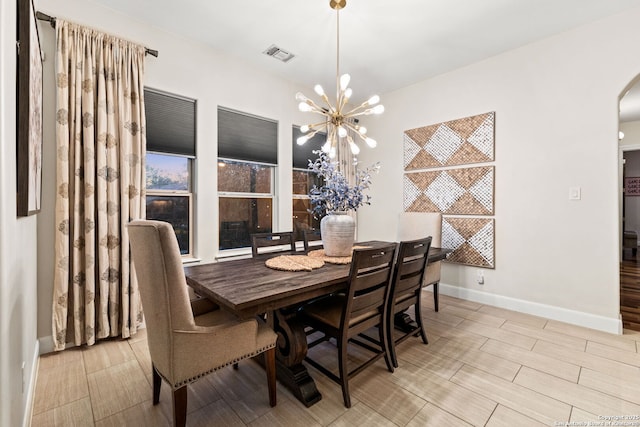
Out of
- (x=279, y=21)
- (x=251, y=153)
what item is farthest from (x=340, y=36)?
(x=251, y=153)

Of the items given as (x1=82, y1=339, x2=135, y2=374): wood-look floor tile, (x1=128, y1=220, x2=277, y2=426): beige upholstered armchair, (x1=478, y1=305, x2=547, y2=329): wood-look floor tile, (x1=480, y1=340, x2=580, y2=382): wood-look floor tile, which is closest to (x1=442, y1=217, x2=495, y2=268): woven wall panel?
(x1=478, y1=305, x2=547, y2=329): wood-look floor tile

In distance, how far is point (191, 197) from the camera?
3205 mm

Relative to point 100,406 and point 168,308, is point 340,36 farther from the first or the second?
point 100,406

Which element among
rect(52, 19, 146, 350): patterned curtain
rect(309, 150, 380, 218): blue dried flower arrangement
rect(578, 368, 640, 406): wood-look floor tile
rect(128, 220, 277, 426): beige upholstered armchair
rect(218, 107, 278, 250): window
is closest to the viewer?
rect(128, 220, 277, 426): beige upholstered armchair

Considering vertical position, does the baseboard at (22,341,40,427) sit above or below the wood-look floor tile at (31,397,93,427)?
above

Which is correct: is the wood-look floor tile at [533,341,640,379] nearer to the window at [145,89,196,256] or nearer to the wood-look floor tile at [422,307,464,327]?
the wood-look floor tile at [422,307,464,327]

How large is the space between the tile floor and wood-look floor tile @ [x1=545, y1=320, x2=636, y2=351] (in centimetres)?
2

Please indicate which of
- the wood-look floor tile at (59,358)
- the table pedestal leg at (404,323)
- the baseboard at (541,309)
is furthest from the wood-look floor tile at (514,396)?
the wood-look floor tile at (59,358)

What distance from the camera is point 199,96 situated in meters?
3.13

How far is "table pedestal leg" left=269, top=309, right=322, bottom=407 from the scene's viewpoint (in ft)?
5.79

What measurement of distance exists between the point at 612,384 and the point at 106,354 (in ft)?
12.0

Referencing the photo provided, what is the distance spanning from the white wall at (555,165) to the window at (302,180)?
1.93 meters

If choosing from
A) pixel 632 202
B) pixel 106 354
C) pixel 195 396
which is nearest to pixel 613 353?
pixel 195 396

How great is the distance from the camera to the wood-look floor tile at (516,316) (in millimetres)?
2926
